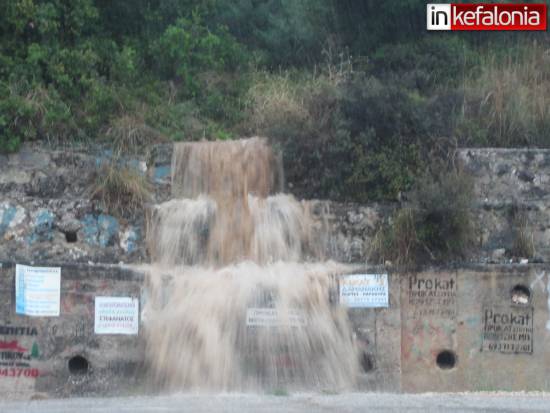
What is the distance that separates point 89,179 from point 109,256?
156 centimetres

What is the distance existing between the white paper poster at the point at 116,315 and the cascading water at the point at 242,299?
0.70 feet

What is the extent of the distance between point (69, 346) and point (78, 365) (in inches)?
14.2

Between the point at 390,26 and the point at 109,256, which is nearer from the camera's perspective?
the point at 109,256

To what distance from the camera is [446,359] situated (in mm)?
15219

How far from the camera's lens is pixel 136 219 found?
1662cm

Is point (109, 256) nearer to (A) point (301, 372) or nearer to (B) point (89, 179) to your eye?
(B) point (89, 179)

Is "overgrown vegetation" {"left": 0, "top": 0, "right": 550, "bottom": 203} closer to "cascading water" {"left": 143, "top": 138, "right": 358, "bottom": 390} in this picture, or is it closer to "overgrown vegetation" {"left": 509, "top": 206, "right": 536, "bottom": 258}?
"cascading water" {"left": 143, "top": 138, "right": 358, "bottom": 390}

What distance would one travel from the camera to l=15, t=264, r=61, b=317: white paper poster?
14656mm

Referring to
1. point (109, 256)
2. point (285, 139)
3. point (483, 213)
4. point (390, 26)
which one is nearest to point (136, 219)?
point (109, 256)

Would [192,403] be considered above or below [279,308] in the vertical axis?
below

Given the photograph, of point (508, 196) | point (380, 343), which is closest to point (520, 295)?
point (380, 343)

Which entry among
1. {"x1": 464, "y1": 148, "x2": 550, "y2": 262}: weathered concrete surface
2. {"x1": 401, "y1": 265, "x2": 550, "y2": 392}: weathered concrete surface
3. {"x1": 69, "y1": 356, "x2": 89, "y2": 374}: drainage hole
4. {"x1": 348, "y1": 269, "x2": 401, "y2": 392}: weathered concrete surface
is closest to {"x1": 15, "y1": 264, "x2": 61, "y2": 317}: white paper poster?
{"x1": 69, "y1": 356, "x2": 89, "y2": 374}: drainage hole

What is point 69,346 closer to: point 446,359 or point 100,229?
point 100,229

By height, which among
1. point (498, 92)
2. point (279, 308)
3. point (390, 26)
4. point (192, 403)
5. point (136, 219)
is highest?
point (390, 26)
